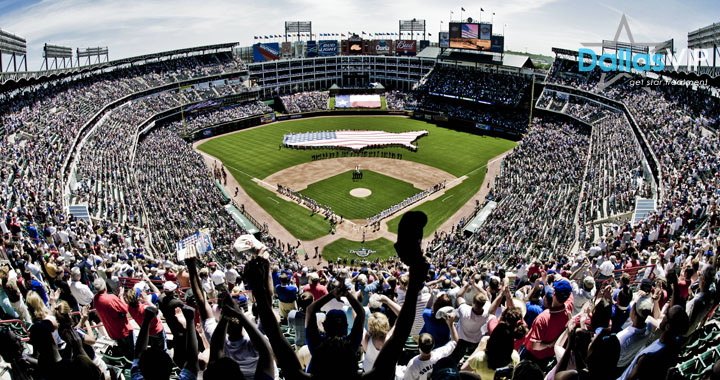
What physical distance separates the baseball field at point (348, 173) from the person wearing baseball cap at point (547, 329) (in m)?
25.0

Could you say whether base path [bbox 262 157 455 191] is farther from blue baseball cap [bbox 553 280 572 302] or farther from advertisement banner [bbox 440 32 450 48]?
blue baseball cap [bbox 553 280 572 302]

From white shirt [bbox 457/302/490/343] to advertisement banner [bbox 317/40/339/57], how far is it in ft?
282

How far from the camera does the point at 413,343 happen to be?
28.0 feet

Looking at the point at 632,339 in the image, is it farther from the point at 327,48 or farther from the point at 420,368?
the point at 327,48

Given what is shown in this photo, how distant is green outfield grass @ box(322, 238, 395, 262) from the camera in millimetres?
31436

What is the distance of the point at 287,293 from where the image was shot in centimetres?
1040

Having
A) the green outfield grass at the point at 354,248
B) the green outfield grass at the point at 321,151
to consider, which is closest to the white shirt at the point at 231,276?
the green outfield grass at the point at 354,248

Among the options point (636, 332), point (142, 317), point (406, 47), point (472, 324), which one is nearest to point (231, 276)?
point (142, 317)

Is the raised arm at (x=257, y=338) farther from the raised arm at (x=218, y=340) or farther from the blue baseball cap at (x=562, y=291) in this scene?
the blue baseball cap at (x=562, y=291)

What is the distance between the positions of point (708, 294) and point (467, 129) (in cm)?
6245

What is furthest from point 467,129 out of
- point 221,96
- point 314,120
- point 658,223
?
point 658,223

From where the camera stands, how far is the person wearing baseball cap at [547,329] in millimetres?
6664

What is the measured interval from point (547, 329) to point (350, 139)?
52.8 metres

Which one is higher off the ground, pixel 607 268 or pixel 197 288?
pixel 197 288
